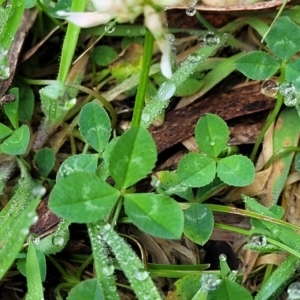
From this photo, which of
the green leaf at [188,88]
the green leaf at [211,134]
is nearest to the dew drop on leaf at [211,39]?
the green leaf at [188,88]

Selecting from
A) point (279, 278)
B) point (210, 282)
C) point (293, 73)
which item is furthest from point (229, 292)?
point (293, 73)

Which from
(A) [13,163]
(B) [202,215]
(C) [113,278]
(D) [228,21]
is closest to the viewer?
(C) [113,278]

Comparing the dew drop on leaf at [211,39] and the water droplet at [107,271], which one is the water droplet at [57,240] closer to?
the water droplet at [107,271]

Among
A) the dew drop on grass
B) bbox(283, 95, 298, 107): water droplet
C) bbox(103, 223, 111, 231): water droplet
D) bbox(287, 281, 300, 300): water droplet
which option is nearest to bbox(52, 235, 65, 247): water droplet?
bbox(103, 223, 111, 231): water droplet

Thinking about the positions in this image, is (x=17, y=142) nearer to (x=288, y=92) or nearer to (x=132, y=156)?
(x=132, y=156)

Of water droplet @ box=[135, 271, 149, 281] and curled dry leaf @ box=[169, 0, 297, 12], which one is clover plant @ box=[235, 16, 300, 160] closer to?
curled dry leaf @ box=[169, 0, 297, 12]

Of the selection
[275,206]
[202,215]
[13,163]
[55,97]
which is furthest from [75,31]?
[275,206]

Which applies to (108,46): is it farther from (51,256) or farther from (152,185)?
(51,256)
